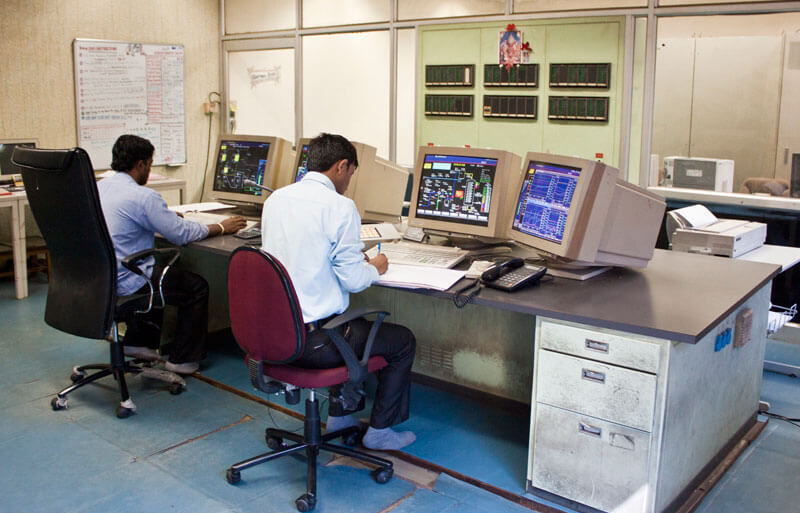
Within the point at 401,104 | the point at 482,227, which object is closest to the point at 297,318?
the point at 482,227

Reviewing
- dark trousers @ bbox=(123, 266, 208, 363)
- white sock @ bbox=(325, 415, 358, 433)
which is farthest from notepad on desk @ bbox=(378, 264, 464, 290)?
dark trousers @ bbox=(123, 266, 208, 363)

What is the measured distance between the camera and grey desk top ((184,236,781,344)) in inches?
87.1

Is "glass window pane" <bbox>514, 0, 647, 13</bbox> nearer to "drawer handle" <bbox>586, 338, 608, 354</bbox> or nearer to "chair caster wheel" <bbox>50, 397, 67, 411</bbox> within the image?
"drawer handle" <bbox>586, 338, 608, 354</bbox>

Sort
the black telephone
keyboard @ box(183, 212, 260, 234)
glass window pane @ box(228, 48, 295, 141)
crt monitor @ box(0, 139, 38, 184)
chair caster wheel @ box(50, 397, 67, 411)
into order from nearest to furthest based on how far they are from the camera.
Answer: the black telephone < chair caster wheel @ box(50, 397, 67, 411) < keyboard @ box(183, 212, 260, 234) < crt monitor @ box(0, 139, 38, 184) < glass window pane @ box(228, 48, 295, 141)

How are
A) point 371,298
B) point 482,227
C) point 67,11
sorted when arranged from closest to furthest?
point 482,227 → point 371,298 → point 67,11

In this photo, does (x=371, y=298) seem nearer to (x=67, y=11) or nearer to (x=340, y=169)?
(x=340, y=169)

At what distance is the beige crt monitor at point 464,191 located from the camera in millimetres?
3033

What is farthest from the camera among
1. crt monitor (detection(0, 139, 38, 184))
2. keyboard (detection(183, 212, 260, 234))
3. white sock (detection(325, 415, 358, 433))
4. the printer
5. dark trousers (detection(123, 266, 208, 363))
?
crt monitor (detection(0, 139, 38, 184))

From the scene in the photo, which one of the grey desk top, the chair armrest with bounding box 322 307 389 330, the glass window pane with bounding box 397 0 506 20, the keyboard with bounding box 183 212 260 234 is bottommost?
the chair armrest with bounding box 322 307 389 330

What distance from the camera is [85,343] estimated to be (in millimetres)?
4148

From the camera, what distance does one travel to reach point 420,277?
269cm

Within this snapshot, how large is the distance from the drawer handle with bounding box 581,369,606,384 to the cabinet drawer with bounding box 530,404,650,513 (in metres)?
0.12

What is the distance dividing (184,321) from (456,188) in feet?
4.81

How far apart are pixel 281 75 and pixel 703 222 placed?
4.52 meters
